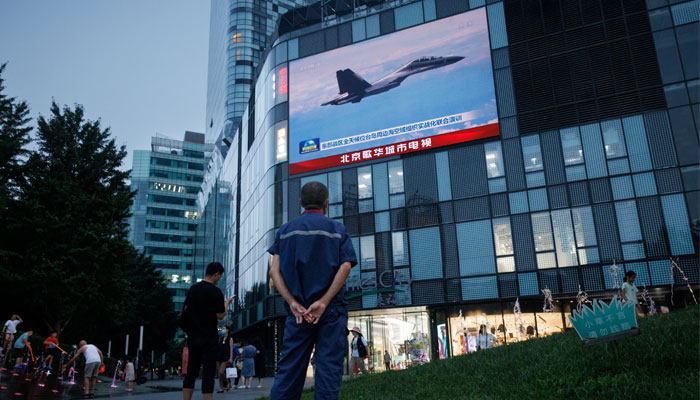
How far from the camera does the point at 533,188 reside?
27.6 metres

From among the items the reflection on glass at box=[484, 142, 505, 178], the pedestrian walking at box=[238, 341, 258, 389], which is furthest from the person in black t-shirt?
the reflection on glass at box=[484, 142, 505, 178]

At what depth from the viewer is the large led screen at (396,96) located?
101 ft

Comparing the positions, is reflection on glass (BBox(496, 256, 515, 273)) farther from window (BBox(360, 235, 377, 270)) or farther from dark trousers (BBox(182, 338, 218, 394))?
dark trousers (BBox(182, 338, 218, 394))

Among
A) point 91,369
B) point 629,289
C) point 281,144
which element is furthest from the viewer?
point 281,144

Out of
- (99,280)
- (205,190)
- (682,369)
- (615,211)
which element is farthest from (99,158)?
(205,190)

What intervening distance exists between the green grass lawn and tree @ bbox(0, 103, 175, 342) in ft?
69.3

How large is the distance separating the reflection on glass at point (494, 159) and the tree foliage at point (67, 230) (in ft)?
65.6

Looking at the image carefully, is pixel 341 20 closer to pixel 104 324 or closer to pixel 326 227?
pixel 104 324

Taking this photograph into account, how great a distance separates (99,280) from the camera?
87.0ft

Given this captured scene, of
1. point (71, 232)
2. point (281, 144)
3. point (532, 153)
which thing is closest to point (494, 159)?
point (532, 153)

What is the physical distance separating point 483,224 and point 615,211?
6500 mm

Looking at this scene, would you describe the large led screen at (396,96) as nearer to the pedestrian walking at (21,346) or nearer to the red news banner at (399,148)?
the red news banner at (399,148)

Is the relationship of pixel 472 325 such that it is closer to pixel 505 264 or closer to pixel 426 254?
pixel 505 264

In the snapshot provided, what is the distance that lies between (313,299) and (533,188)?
26042mm
